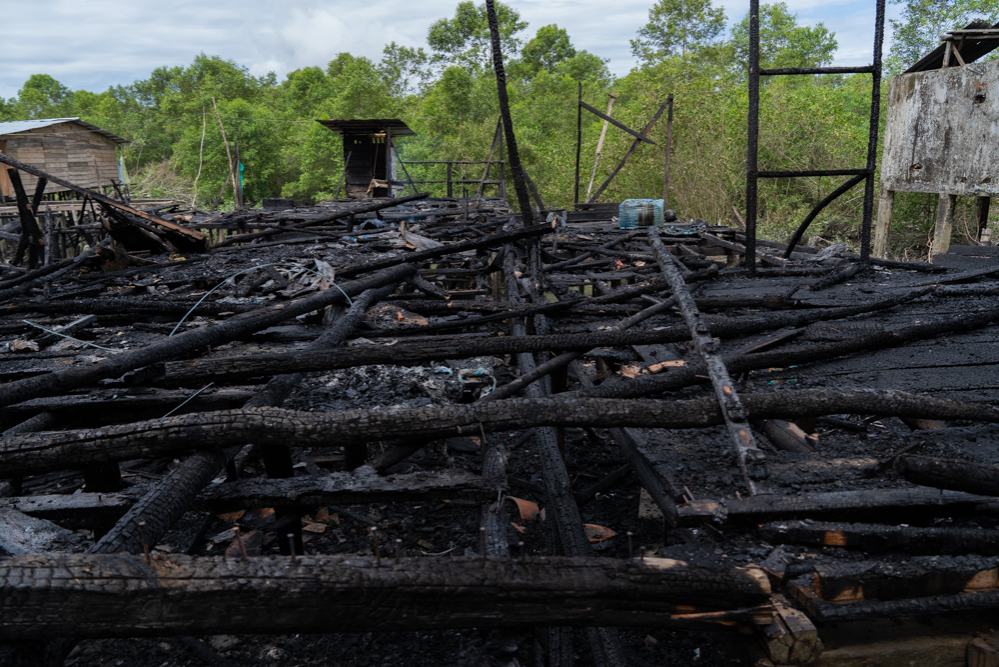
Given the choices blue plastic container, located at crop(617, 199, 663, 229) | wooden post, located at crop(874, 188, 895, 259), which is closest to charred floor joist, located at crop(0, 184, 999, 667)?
blue plastic container, located at crop(617, 199, 663, 229)

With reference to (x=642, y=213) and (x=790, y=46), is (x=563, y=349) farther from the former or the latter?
(x=790, y=46)

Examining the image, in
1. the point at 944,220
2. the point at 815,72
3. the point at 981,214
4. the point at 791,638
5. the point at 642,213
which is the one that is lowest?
the point at 791,638

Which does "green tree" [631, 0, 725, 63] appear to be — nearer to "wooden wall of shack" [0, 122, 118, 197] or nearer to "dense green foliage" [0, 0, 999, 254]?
"dense green foliage" [0, 0, 999, 254]

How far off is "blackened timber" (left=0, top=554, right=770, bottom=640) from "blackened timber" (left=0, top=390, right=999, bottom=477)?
82 cm

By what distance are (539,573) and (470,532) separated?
3565 mm

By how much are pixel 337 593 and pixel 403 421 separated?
38.1 inches

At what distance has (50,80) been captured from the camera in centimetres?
6122

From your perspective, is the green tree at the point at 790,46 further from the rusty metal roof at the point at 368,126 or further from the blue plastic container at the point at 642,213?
the blue plastic container at the point at 642,213

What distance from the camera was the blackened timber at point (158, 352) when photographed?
131 inches

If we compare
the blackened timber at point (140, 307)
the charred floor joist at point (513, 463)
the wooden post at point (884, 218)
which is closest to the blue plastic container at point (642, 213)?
the charred floor joist at point (513, 463)

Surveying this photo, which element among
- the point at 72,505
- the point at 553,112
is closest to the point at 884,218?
the point at 72,505

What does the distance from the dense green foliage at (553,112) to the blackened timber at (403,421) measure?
19.8 metres

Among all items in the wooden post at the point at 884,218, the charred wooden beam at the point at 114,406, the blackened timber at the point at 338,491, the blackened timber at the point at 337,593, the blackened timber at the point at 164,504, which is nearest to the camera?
the blackened timber at the point at 337,593

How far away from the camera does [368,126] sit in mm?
25406
